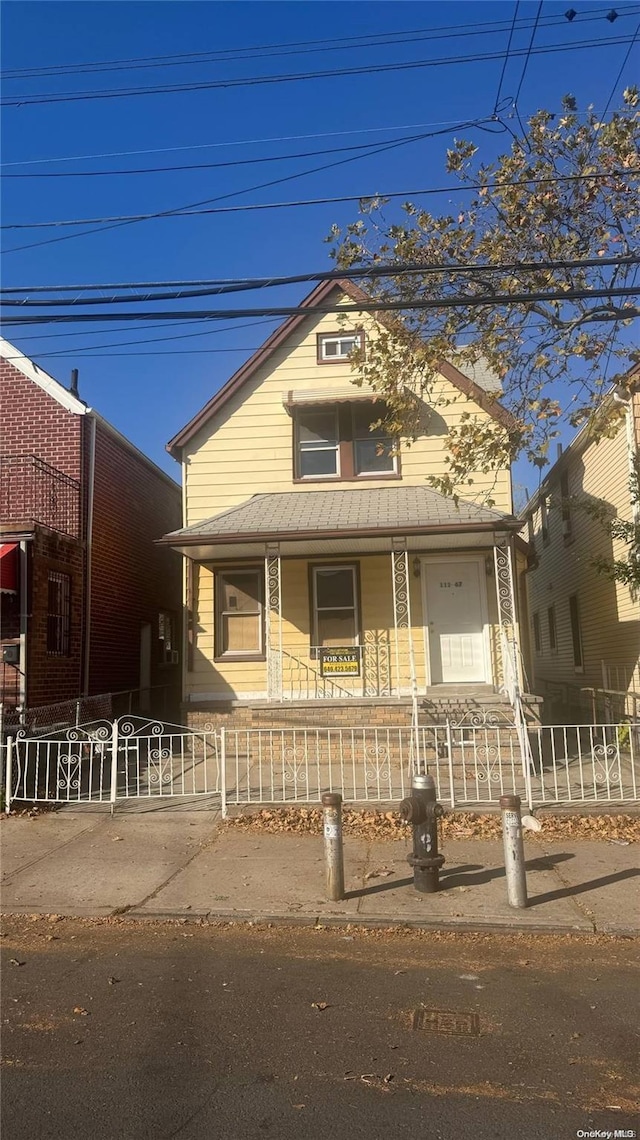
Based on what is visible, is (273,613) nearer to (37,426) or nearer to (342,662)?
(342,662)

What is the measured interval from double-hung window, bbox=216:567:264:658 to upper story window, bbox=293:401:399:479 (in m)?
2.27

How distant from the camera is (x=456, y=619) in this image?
14.2 m

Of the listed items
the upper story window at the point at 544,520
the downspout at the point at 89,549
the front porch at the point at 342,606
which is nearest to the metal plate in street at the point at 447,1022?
the front porch at the point at 342,606

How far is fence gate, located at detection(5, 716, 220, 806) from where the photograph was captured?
9359 mm

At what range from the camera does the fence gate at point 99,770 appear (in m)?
9.36

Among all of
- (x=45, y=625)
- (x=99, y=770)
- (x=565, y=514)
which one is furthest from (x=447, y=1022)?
(x=565, y=514)

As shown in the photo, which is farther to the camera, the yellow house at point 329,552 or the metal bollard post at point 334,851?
the yellow house at point 329,552

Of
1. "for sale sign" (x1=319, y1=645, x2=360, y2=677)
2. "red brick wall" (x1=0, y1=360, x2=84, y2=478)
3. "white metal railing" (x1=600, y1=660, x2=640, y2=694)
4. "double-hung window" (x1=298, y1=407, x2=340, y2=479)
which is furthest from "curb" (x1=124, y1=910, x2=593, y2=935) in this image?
"double-hung window" (x1=298, y1=407, x2=340, y2=479)

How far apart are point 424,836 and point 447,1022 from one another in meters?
2.39

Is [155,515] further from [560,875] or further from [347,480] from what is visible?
[560,875]

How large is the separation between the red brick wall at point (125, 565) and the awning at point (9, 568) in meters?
2.87

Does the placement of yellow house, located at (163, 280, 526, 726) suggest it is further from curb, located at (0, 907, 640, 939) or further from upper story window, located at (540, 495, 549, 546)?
→ upper story window, located at (540, 495, 549, 546)

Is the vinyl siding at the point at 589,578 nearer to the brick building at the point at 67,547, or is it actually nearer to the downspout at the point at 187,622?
the downspout at the point at 187,622

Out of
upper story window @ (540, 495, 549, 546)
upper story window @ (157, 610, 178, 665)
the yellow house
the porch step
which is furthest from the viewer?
upper story window @ (540, 495, 549, 546)
